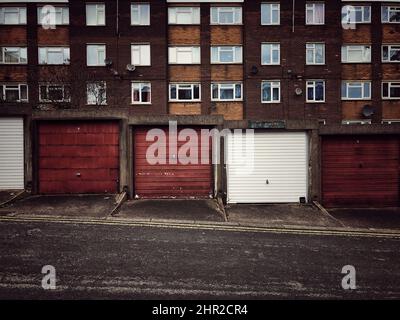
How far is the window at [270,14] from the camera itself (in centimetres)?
2680

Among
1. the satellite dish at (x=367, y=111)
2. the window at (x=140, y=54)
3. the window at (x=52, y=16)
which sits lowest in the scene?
the satellite dish at (x=367, y=111)

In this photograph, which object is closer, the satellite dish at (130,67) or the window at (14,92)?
the satellite dish at (130,67)

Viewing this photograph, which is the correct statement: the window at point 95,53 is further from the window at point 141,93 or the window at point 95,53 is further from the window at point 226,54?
the window at point 226,54

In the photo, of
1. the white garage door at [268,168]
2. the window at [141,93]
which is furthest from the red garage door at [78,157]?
the window at [141,93]

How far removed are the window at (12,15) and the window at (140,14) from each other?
8.91m

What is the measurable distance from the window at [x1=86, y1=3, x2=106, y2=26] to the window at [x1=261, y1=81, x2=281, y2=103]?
46.3 feet

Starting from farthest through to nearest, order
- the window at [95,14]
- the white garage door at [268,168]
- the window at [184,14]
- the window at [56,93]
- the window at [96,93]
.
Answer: the window at [184,14] < the window at [95,14] < the window at [96,93] < the window at [56,93] < the white garage door at [268,168]

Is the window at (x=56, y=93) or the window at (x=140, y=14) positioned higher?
the window at (x=140, y=14)

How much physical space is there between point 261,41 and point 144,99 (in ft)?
35.3

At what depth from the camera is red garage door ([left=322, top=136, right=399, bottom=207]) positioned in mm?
12492

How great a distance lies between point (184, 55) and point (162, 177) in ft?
55.9

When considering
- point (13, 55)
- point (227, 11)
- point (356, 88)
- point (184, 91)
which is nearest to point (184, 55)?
point (184, 91)

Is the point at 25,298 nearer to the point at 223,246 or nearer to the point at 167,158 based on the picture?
the point at 223,246

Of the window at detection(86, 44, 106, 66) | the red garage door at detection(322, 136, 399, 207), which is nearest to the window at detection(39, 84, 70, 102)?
the window at detection(86, 44, 106, 66)
